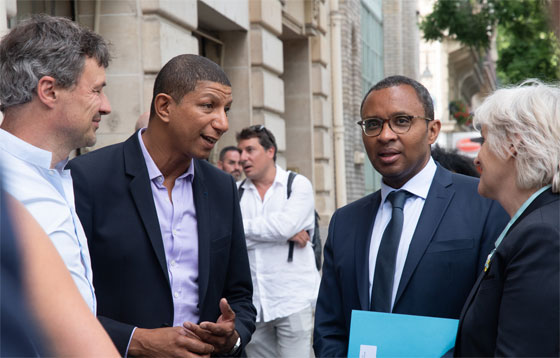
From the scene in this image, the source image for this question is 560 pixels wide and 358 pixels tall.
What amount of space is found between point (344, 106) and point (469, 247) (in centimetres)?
1387

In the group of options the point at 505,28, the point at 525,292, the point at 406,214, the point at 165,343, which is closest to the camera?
the point at 525,292

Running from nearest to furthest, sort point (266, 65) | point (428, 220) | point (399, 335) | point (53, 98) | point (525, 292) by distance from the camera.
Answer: point (525, 292) < point (53, 98) < point (399, 335) < point (428, 220) < point (266, 65)

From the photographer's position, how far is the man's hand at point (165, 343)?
2.87m

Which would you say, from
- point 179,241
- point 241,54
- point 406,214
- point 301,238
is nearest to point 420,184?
point 406,214

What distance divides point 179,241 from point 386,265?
0.87 metres

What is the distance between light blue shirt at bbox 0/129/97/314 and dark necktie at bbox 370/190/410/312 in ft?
4.10

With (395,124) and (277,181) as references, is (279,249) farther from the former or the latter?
(395,124)

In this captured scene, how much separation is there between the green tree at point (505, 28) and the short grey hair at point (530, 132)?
16459 mm

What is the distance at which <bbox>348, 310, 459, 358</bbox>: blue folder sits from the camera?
99.3 inches

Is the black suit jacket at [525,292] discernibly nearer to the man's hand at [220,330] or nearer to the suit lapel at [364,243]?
the suit lapel at [364,243]

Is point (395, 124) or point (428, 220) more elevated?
point (395, 124)

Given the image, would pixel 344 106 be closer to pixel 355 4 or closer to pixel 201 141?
pixel 355 4

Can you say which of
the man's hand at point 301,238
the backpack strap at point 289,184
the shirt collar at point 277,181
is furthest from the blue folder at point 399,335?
the shirt collar at point 277,181

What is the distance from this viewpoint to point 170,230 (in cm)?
314
